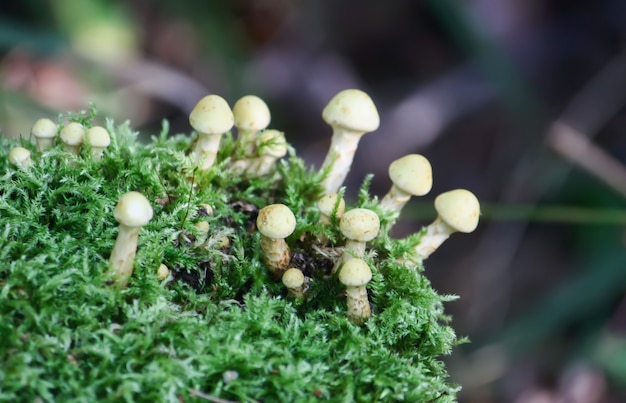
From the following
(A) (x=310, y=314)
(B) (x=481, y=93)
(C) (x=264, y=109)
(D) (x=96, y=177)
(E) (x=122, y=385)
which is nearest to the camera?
(E) (x=122, y=385)

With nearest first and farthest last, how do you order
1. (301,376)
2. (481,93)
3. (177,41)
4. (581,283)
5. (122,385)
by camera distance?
1. (122,385)
2. (301,376)
3. (581,283)
4. (481,93)
5. (177,41)

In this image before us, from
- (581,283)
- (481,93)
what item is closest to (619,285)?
(581,283)

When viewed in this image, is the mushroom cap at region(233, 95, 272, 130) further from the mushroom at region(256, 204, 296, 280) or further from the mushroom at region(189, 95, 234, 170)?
the mushroom at region(256, 204, 296, 280)

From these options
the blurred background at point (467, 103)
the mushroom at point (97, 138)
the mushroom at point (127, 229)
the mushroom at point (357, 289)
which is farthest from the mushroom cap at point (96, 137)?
the blurred background at point (467, 103)

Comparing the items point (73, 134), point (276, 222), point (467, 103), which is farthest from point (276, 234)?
point (467, 103)

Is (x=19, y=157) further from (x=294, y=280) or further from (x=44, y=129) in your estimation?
(x=294, y=280)

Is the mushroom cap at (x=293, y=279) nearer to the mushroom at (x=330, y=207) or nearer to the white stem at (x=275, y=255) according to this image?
the white stem at (x=275, y=255)

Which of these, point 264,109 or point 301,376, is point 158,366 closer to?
point 301,376
